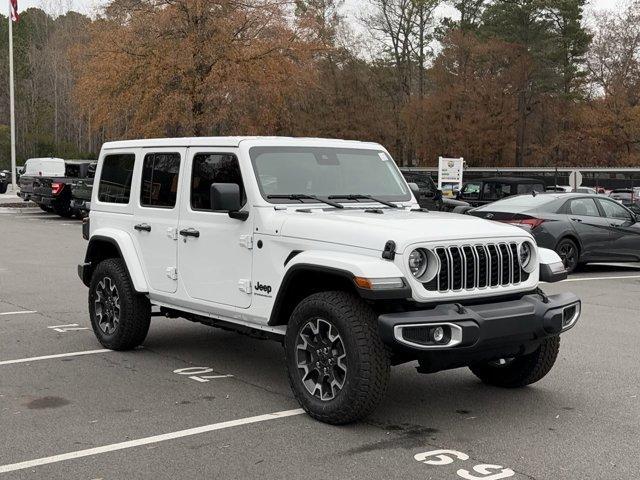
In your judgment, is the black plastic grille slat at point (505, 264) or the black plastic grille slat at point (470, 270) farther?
the black plastic grille slat at point (505, 264)

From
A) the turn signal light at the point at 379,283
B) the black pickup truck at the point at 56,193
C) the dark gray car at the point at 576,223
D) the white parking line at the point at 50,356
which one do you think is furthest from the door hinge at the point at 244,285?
the black pickup truck at the point at 56,193

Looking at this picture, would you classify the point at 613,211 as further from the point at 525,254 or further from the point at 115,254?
the point at 115,254

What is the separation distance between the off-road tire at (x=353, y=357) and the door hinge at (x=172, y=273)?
1.67 m

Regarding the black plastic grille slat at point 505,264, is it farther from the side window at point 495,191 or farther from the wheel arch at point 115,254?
the side window at point 495,191

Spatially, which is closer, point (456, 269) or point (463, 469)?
point (463, 469)

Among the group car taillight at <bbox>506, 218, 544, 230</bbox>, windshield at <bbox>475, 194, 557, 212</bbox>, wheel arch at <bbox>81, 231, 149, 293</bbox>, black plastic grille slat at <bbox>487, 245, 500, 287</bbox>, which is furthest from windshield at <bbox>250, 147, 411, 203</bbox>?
windshield at <bbox>475, 194, 557, 212</bbox>

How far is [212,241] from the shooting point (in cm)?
631

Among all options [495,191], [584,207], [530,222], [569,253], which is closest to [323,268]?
[530,222]

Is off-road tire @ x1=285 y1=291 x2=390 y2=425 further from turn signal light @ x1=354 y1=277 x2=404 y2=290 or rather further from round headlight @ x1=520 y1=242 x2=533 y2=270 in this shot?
round headlight @ x1=520 y1=242 x2=533 y2=270

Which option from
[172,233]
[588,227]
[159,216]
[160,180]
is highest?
[160,180]

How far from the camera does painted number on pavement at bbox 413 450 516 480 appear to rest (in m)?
4.46

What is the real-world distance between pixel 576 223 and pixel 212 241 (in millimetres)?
9716

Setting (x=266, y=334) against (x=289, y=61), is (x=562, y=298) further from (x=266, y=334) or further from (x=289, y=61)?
(x=289, y=61)

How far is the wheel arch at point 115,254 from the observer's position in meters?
7.04
